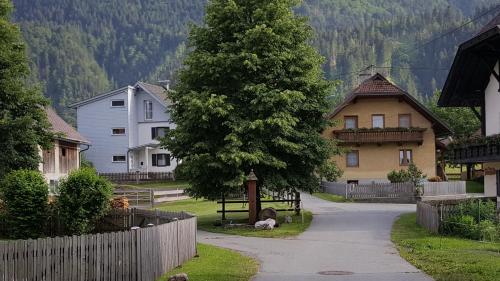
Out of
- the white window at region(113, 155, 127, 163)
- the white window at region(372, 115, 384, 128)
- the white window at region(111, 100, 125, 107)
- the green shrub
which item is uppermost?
the white window at region(111, 100, 125, 107)

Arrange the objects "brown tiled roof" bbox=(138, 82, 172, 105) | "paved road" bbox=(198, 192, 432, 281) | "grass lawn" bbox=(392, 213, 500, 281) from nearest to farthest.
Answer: "grass lawn" bbox=(392, 213, 500, 281) → "paved road" bbox=(198, 192, 432, 281) → "brown tiled roof" bbox=(138, 82, 172, 105)

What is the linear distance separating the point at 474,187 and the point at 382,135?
10.3 metres

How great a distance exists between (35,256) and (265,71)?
1961 cm

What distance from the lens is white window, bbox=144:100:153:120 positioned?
253 ft

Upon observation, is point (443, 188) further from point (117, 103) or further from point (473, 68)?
point (117, 103)

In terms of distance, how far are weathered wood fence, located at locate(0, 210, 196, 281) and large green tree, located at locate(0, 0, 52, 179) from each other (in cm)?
1636

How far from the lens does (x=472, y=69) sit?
104ft

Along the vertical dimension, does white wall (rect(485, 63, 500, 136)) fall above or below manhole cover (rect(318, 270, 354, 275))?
above

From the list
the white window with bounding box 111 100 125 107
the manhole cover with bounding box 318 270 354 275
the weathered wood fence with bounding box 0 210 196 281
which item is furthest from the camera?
the white window with bounding box 111 100 125 107

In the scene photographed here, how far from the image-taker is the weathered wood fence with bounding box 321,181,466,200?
48750 mm

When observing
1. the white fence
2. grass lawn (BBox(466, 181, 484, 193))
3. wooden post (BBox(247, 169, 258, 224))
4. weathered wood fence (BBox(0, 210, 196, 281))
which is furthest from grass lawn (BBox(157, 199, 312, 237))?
grass lawn (BBox(466, 181, 484, 193))

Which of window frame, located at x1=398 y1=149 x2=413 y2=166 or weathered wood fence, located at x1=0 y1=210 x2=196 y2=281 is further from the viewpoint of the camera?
window frame, located at x1=398 y1=149 x2=413 y2=166

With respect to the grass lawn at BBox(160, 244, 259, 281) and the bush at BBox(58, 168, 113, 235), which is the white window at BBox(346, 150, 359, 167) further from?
the grass lawn at BBox(160, 244, 259, 281)

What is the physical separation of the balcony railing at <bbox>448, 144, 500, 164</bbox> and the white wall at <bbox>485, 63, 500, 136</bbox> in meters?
1.08
